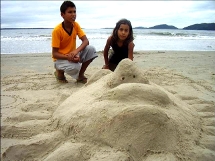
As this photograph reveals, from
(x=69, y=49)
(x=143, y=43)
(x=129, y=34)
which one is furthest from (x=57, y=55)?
(x=143, y=43)

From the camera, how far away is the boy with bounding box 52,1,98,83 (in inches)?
137

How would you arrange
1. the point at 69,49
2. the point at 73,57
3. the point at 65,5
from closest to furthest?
the point at 65,5
the point at 73,57
the point at 69,49

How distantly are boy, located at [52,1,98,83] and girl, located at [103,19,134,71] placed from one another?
0.33m

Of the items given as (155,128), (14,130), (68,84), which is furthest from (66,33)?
(155,128)

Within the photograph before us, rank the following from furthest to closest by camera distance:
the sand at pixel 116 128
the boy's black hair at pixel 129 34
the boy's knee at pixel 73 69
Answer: the boy's knee at pixel 73 69 → the boy's black hair at pixel 129 34 → the sand at pixel 116 128

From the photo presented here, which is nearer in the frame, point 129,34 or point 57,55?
point 129,34

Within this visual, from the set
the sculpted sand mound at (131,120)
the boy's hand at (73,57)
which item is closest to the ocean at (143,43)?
the sculpted sand mound at (131,120)

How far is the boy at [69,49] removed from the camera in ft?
11.4

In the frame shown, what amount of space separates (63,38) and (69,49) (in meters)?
0.21

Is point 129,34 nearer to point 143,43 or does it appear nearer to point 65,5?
point 65,5

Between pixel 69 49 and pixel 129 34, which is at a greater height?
pixel 129 34

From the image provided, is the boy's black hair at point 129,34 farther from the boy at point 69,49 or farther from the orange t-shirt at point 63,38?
the orange t-shirt at point 63,38

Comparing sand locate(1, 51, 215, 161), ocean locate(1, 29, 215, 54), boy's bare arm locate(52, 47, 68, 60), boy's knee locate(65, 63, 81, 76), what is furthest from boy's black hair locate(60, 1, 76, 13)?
ocean locate(1, 29, 215, 54)

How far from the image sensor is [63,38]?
12.1 ft
